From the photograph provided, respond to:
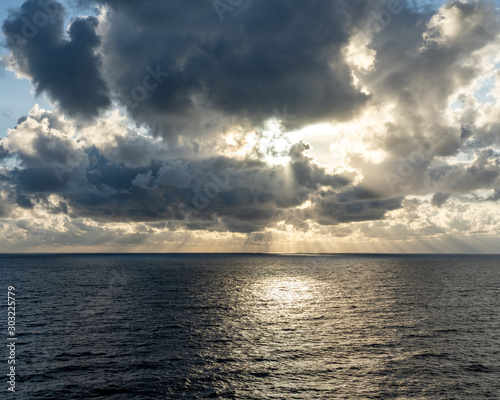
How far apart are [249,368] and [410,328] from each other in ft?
120

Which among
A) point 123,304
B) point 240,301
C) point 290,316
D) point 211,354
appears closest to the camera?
point 211,354

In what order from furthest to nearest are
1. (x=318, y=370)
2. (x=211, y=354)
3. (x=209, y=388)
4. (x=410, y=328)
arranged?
(x=410, y=328) < (x=211, y=354) < (x=318, y=370) < (x=209, y=388)

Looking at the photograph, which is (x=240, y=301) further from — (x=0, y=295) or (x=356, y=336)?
(x=0, y=295)

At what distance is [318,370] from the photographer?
44.8 meters

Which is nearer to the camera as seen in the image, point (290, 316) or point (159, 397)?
point (159, 397)

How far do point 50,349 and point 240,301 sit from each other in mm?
57537

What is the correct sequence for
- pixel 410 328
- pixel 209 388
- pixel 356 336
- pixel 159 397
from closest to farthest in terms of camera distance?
pixel 159 397, pixel 209 388, pixel 356 336, pixel 410 328

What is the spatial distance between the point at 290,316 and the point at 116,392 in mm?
48221

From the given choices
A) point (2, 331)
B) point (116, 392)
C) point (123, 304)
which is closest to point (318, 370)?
point (116, 392)

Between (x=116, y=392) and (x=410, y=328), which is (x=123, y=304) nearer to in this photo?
(x=116, y=392)

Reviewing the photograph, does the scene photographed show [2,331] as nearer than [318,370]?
No

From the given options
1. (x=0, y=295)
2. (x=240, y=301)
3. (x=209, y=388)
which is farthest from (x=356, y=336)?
(x=0, y=295)

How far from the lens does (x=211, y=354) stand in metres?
51.0

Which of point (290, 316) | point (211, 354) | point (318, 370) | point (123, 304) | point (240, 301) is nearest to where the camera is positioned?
point (318, 370)
